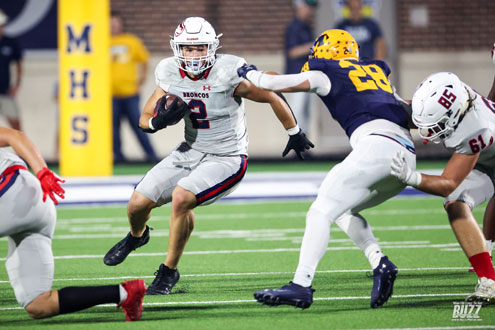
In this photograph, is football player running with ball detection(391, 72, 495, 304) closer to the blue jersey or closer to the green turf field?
the blue jersey

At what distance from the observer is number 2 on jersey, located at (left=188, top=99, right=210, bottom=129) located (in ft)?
18.7

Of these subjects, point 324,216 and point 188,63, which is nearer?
point 324,216

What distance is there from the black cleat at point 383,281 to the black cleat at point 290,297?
403 mm

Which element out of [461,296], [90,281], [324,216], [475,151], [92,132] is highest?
[475,151]

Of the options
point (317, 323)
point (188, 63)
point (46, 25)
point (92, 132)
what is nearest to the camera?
point (317, 323)

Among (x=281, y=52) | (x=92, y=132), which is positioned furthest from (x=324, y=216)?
(x=281, y=52)

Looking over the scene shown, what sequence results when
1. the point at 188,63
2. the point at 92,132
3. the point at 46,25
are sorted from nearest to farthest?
the point at 188,63 → the point at 92,132 → the point at 46,25

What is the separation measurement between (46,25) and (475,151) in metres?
11.0

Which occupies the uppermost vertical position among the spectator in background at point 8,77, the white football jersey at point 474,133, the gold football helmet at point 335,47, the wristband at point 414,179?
the gold football helmet at point 335,47

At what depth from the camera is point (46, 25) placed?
47.8 ft

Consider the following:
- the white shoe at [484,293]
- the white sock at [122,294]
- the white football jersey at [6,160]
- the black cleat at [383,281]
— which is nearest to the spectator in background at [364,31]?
the white shoe at [484,293]

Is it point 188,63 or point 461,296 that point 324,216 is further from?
point 188,63

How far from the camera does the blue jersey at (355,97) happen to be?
196 inches

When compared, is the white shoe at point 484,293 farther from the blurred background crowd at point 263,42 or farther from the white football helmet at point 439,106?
the blurred background crowd at point 263,42
